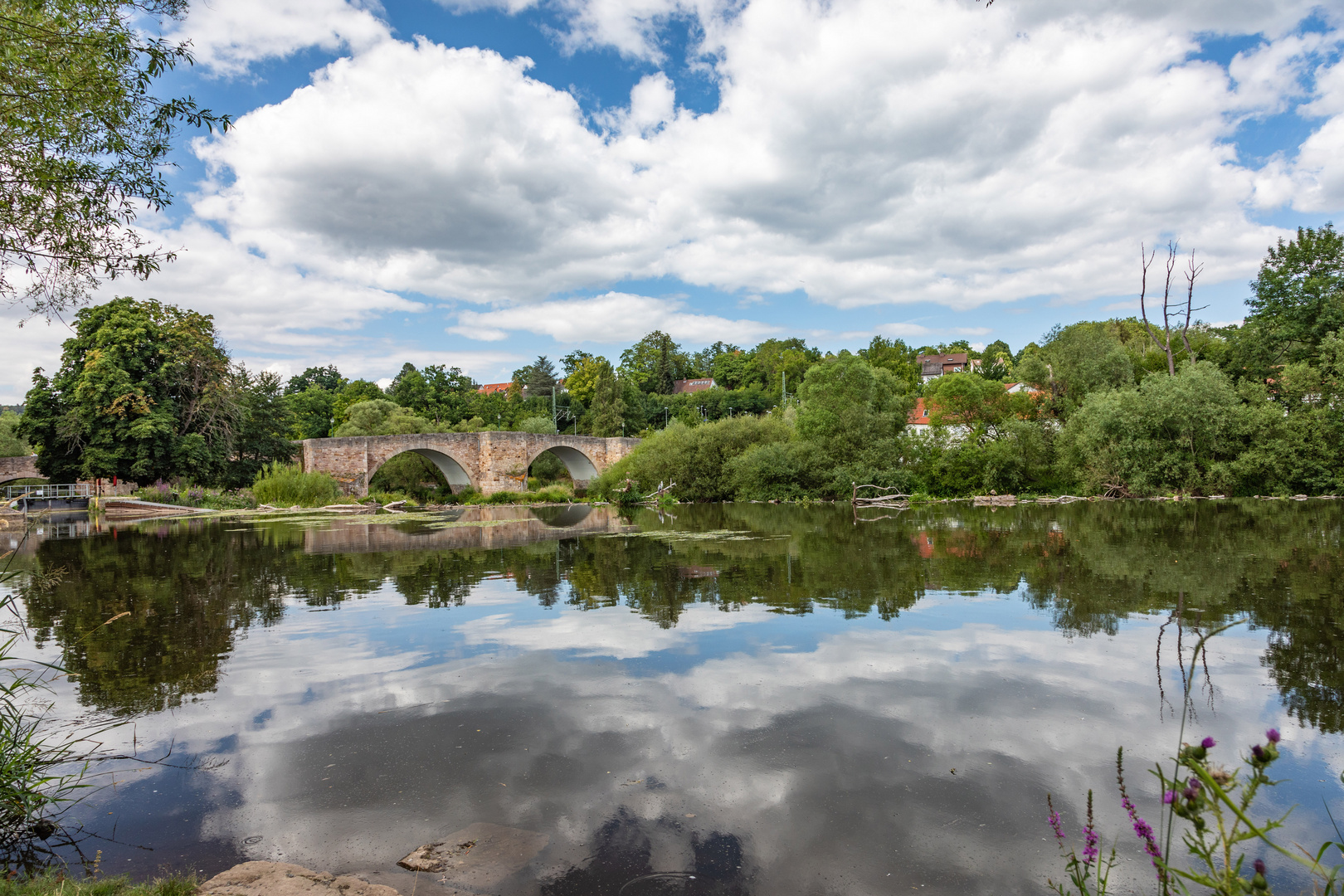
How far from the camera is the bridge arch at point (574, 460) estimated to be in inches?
1769

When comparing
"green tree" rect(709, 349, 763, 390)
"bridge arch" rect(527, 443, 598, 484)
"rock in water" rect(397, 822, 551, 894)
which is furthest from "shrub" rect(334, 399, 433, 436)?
"rock in water" rect(397, 822, 551, 894)

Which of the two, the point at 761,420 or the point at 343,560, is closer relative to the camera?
the point at 343,560

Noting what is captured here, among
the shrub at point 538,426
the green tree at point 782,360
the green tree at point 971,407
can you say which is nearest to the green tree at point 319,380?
the shrub at point 538,426

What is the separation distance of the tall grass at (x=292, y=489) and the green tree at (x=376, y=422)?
48.3 feet

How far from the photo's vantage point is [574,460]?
157 feet

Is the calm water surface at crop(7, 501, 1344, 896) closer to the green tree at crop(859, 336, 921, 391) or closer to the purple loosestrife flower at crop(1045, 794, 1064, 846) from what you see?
the purple loosestrife flower at crop(1045, 794, 1064, 846)

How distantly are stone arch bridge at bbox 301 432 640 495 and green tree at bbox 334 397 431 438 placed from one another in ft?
14.8

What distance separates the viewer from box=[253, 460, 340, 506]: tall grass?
3203cm

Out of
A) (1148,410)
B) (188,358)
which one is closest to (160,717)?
(1148,410)

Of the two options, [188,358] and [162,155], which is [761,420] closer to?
[188,358]

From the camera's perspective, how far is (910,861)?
9.83ft

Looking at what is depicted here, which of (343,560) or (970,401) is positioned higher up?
(970,401)

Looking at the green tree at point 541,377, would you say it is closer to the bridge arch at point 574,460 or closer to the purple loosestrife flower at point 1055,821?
the bridge arch at point 574,460

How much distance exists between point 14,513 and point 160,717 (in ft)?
106
